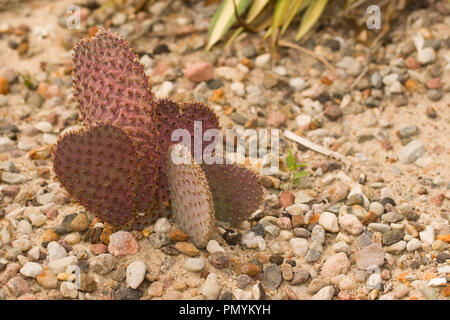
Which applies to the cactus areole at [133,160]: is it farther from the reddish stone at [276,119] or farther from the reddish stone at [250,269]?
the reddish stone at [276,119]

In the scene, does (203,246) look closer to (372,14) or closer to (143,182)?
(143,182)

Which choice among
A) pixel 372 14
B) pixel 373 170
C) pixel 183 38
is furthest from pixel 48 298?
pixel 372 14

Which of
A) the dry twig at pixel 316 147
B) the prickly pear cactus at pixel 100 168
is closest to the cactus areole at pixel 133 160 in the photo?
the prickly pear cactus at pixel 100 168

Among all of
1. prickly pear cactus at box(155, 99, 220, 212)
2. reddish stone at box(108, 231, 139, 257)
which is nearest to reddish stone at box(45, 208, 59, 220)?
reddish stone at box(108, 231, 139, 257)

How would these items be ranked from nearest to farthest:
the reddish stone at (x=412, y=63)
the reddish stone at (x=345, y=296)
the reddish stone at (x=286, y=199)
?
1. the reddish stone at (x=345, y=296)
2. the reddish stone at (x=286, y=199)
3. the reddish stone at (x=412, y=63)

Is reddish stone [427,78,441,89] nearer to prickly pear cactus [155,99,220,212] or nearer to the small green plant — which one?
the small green plant

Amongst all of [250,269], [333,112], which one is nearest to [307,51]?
[333,112]

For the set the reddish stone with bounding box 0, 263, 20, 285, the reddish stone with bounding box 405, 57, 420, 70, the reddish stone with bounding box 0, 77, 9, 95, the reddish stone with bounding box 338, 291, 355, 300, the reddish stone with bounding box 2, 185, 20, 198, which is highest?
the reddish stone with bounding box 405, 57, 420, 70
